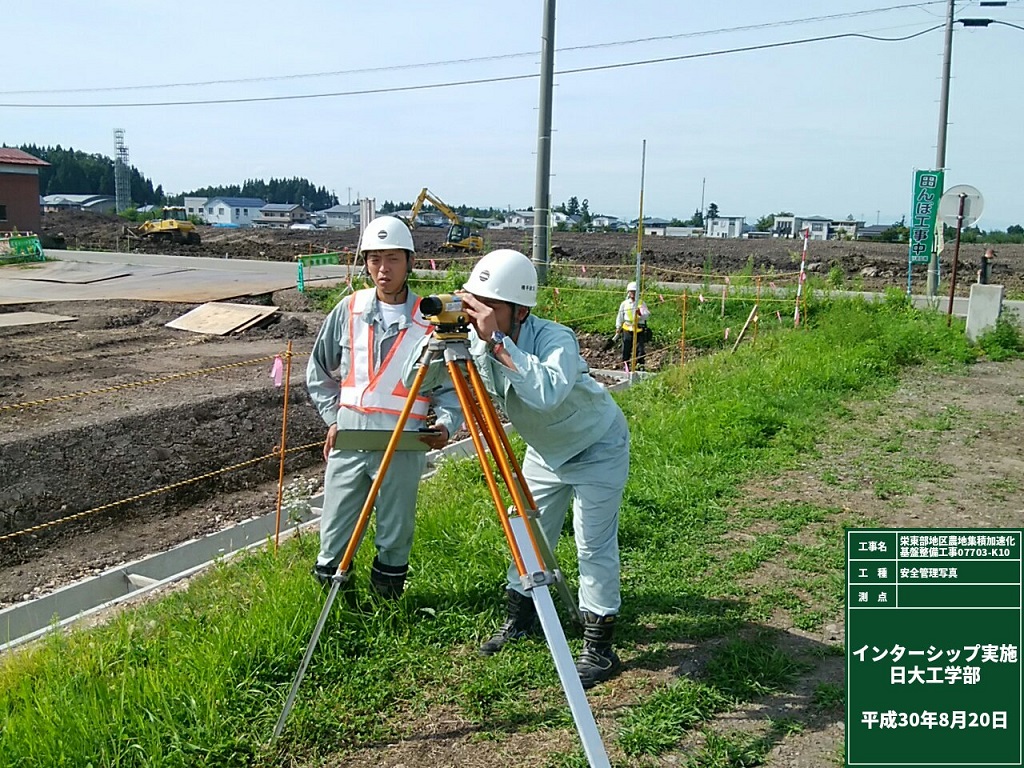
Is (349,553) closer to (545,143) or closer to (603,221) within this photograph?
(545,143)

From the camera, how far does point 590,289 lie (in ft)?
65.0

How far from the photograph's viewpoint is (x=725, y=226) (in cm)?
7956

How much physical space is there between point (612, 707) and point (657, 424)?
4.32m

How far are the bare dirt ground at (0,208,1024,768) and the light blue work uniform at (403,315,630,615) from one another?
1.53 feet

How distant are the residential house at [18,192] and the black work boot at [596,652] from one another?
46.7m

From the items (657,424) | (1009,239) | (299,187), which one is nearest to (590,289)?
(657,424)

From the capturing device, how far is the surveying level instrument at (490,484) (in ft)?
8.52

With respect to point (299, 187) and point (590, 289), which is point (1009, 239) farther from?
point (299, 187)

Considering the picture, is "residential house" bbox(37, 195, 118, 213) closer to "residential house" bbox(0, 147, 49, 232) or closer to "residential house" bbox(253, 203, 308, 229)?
"residential house" bbox(253, 203, 308, 229)

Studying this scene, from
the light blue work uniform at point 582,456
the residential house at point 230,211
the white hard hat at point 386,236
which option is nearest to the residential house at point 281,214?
the residential house at point 230,211

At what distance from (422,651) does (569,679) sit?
1416 millimetres

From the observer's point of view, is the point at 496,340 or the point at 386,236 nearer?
the point at 496,340

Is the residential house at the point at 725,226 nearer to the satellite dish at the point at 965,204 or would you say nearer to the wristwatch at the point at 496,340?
the satellite dish at the point at 965,204

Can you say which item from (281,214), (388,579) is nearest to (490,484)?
(388,579)
